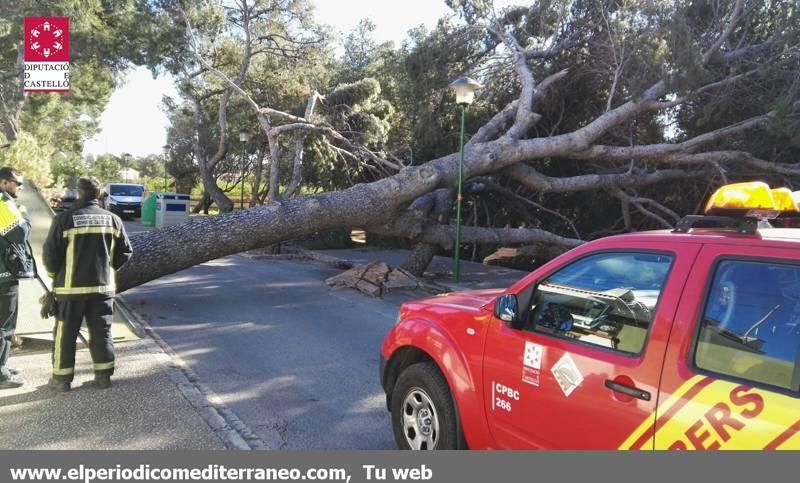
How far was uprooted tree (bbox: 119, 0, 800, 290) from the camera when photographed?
1043 centimetres

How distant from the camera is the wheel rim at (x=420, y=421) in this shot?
11.5ft

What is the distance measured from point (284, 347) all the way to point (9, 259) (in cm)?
316

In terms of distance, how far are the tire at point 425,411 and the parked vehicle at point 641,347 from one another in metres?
0.01

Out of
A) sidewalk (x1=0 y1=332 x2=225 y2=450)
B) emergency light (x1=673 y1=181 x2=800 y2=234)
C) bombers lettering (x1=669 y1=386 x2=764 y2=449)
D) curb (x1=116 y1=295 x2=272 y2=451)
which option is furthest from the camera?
curb (x1=116 y1=295 x2=272 y2=451)

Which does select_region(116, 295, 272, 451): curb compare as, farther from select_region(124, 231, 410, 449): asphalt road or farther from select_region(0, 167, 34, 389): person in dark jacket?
select_region(0, 167, 34, 389): person in dark jacket

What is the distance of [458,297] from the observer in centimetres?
393

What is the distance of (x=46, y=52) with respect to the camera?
1745cm

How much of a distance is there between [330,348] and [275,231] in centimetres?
376

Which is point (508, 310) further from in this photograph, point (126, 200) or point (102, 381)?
point (126, 200)

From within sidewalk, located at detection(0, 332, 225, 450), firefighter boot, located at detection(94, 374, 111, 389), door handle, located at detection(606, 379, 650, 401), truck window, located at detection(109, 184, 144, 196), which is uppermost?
truck window, located at detection(109, 184, 144, 196)

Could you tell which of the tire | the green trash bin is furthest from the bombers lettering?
the green trash bin

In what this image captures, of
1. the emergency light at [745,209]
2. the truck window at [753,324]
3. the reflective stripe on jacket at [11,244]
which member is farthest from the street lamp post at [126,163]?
the truck window at [753,324]

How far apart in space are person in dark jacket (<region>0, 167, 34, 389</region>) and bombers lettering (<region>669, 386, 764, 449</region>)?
16.5ft

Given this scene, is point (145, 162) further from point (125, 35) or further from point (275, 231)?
point (275, 231)
